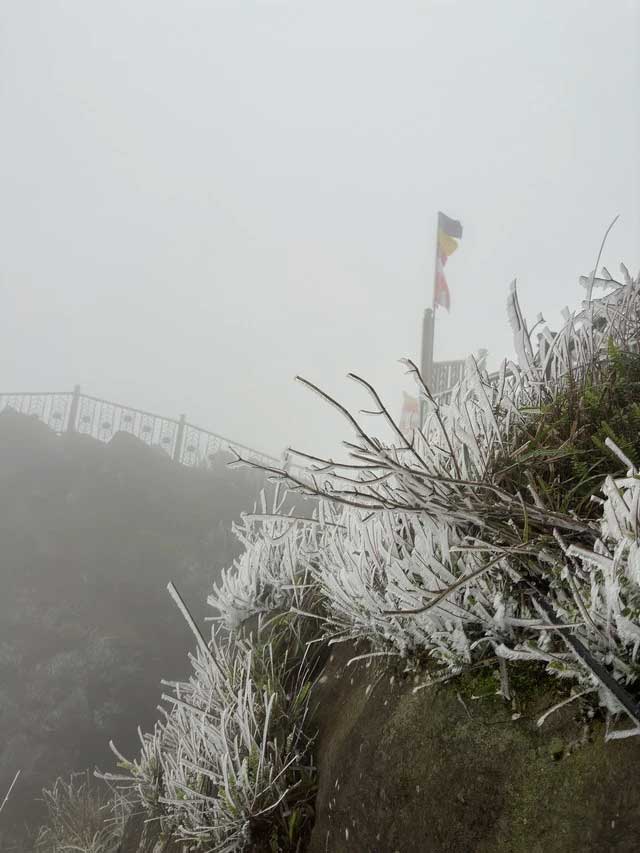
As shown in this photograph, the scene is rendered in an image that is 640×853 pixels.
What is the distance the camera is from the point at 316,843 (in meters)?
1.87

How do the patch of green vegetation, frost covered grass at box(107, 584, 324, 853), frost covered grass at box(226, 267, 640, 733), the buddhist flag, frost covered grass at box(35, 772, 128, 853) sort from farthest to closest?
the buddhist flag
frost covered grass at box(35, 772, 128, 853)
frost covered grass at box(107, 584, 324, 853)
the patch of green vegetation
frost covered grass at box(226, 267, 640, 733)

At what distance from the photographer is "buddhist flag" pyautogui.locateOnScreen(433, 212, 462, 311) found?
13055mm

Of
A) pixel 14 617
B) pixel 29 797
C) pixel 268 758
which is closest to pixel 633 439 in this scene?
pixel 268 758

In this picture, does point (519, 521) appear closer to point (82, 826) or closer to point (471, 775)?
point (471, 775)

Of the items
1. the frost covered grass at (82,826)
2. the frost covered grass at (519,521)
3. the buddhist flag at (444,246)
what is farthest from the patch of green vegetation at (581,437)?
the buddhist flag at (444,246)

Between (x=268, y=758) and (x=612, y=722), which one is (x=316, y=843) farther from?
(x=612, y=722)

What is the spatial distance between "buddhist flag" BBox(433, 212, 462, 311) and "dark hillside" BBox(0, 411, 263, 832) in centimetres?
888

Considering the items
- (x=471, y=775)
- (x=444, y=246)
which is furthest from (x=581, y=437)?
(x=444, y=246)

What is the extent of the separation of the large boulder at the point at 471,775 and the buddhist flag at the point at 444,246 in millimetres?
11970

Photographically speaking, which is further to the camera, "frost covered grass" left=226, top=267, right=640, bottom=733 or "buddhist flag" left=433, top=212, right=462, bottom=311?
"buddhist flag" left=433, top=212, right=462, bottom=311

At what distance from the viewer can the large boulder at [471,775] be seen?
42.8 inches

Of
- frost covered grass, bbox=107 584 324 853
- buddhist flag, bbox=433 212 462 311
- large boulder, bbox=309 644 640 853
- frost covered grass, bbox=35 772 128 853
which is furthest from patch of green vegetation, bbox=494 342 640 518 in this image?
buddhist flag, bbox=433 212 462 311

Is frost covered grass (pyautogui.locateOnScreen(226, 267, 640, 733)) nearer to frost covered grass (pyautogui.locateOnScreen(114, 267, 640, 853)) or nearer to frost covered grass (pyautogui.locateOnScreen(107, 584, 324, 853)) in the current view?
frost covered grass (pyautogui.locateOnScreen(114, 267, 640, 853))

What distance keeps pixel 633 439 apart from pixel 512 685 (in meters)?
0.68
